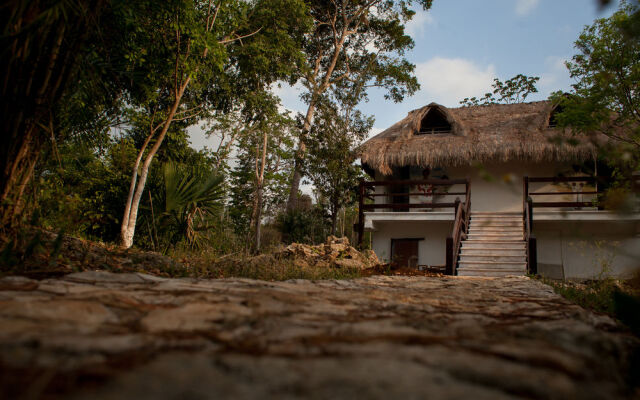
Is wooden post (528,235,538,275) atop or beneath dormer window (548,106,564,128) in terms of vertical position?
beneath

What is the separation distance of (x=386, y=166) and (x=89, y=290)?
11388 mm

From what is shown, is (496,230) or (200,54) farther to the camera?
(496,230)

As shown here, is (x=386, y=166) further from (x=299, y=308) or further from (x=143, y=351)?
(x=143, y=351)

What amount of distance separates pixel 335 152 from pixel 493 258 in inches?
219

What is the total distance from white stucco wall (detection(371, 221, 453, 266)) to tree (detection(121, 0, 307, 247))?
5.90 m

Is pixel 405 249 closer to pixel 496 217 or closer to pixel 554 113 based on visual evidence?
pixel 496 217

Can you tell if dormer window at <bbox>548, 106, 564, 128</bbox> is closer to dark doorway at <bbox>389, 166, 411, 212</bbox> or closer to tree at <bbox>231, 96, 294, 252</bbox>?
dark doorway at <bbox>389, 166, 411, 212</bbox>

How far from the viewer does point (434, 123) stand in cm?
1440

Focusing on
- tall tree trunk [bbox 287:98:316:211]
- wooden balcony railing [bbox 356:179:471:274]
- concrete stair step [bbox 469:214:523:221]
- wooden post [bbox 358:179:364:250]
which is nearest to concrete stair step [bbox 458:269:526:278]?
wooden balcony railing [bbox 356:179:471:274]

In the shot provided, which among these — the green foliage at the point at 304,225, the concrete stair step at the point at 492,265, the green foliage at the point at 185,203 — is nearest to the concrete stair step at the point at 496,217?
the concrete stair step at the point at 492,265

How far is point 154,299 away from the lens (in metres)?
1.64

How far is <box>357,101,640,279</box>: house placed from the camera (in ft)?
34.9

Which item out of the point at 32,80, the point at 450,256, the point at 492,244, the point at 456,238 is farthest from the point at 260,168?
the point at 32,80

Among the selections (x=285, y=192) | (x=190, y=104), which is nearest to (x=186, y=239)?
(x=190, y=104)
